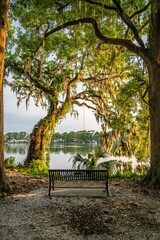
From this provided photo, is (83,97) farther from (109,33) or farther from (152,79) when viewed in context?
(152,79)

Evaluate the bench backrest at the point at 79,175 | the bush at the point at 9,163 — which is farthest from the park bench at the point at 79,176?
the bush at the point at 9,163

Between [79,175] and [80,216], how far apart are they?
195 centimetres

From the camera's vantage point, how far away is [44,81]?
1415 cm

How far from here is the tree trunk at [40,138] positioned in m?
13.9

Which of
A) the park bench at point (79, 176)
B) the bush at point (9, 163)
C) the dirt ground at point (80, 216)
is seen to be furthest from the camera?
the bush at point (9, 163)

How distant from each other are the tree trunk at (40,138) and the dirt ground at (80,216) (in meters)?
6.85

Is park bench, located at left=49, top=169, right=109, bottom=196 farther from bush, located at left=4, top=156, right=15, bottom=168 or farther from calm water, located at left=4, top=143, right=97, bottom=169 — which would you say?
bush, located at left=4, top=156, right=15, bottom=168

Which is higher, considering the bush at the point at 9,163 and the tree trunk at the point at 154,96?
the tree trunk at the point at 154,96

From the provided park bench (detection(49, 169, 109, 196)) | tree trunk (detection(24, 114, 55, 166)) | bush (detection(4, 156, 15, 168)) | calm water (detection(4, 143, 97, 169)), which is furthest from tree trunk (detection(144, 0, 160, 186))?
tree trunk (detection(24, 114, 55, 166))

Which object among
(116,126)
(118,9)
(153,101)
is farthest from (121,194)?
(116,126)

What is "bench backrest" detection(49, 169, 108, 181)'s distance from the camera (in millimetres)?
6586

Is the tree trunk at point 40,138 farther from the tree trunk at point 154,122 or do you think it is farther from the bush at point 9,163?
the tree trunk at point 154,122

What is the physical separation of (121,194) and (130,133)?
9.22m

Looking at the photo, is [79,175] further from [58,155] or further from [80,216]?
[58,155]
